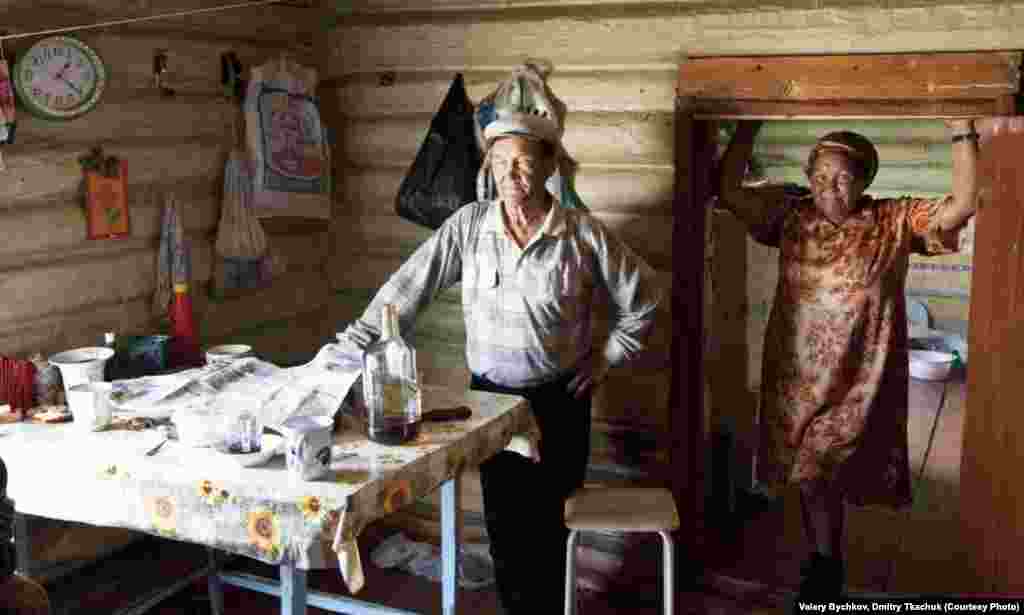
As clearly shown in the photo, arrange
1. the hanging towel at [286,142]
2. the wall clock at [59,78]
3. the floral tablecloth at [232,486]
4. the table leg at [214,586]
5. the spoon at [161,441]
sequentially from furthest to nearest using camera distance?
1. the hanging towel at [286,142]
2. the table leg at [214,586]
3. the wall clock at [59,78]
4. the spoon at [161,441]
5. the floral tablecloth at [232,486]

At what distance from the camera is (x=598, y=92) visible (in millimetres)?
4195

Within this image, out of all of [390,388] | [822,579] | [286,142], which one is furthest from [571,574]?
[286,142]

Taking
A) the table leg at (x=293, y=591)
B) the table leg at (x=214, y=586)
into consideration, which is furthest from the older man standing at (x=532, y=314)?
the table leg at (x=214, y=586)

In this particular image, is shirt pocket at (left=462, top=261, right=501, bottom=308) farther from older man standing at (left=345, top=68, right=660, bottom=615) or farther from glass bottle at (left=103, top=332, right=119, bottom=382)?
glass bottle at (left=103, top=332, right=119, bottom=382)

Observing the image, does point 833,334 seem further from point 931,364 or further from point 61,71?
point 61,71

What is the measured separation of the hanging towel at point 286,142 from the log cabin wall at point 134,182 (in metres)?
0.11

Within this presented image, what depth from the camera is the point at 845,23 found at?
371 centimetres

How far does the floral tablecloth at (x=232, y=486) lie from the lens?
7.87 ft

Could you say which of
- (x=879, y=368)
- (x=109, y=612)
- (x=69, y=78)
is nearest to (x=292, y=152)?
(x=69, y=78)

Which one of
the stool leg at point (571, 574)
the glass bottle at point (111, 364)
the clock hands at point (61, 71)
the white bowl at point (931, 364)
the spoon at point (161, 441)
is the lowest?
the stool leg at point (571, 574)

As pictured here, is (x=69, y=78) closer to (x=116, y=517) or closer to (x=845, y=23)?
(x=116, y=517)

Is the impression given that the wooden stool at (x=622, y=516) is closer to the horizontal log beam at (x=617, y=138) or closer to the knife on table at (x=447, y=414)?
the knife on table at (x=447, y=414)

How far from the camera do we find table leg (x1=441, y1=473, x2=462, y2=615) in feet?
10.6

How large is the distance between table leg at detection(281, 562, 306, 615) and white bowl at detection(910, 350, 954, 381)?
457 cm
